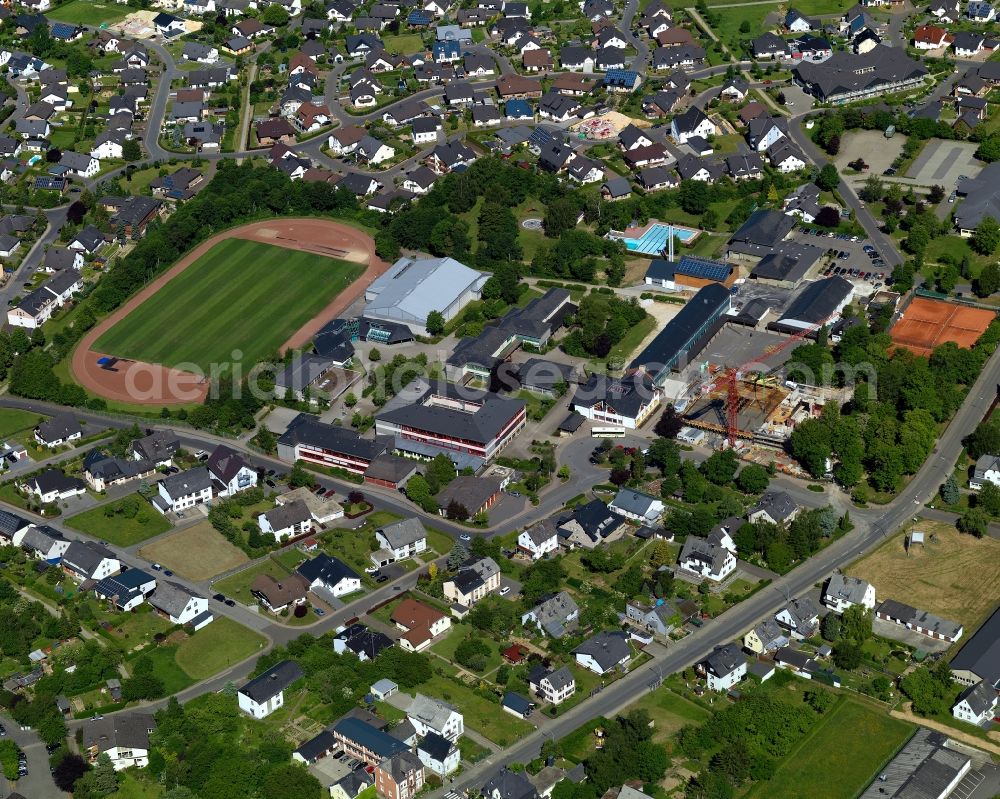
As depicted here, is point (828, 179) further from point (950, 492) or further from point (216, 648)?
point (216, 648)

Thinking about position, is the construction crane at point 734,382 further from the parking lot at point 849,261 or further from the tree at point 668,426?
the parking lot at point 849,261

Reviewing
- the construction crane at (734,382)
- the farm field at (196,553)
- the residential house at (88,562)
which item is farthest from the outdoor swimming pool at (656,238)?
the residential house at (88,562)

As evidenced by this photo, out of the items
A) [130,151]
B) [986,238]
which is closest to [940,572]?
[986,238]

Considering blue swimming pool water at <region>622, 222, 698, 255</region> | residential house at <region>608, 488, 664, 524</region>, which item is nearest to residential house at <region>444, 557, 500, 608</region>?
residential house at <region>608, 488, 664, 524</region>

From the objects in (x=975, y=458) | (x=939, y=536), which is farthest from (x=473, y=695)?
(x=975, y=458)

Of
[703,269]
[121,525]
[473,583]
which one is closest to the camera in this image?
[473,583]

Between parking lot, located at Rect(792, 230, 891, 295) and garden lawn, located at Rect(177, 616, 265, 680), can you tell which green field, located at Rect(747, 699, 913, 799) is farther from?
parking lot, located at Rect(792, 230, 891, 295)

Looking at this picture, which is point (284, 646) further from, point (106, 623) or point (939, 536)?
point (939, 536)
